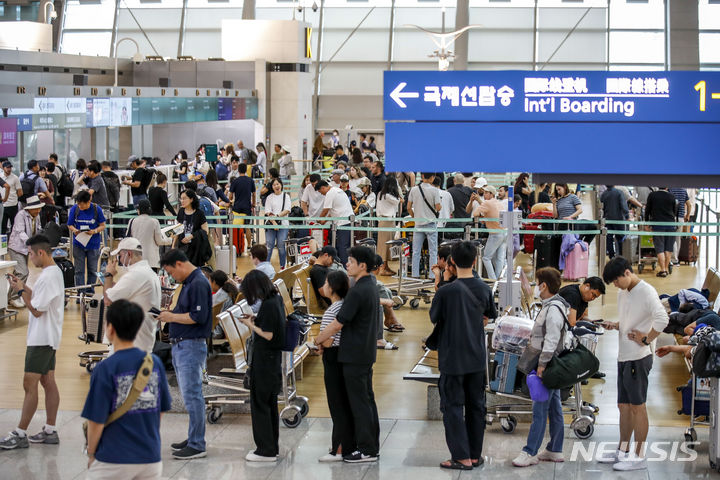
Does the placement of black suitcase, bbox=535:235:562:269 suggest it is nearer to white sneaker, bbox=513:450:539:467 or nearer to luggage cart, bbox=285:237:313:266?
luggage cart, bbox=285:237:313:266

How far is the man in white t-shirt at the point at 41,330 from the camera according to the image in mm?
7246

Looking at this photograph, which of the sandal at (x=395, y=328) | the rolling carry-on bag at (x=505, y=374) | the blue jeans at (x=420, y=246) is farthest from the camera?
the blue jeans at (x=420, y=246)

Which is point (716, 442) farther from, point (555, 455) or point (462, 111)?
point (462, 111)

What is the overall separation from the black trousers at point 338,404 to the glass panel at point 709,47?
119 ft

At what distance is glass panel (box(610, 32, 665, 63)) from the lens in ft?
131

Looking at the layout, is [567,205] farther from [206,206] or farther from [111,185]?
[111,185]

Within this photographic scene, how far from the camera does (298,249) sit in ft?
44.4

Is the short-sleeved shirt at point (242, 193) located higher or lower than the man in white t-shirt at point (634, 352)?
higher

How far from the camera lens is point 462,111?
23.3 feet

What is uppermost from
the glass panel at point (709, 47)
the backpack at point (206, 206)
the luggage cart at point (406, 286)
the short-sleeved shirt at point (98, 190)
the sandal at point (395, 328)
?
the glass panel at point (709, 47)

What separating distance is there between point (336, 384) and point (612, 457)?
210cm

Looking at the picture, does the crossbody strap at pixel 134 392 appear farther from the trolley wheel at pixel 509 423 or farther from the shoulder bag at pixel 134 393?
the trolley wheel at pixel 509 423

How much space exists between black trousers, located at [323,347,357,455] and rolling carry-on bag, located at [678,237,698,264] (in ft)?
34.9

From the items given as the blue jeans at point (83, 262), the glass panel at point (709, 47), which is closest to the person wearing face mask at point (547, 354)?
the blue jeans at point (83, 262)
